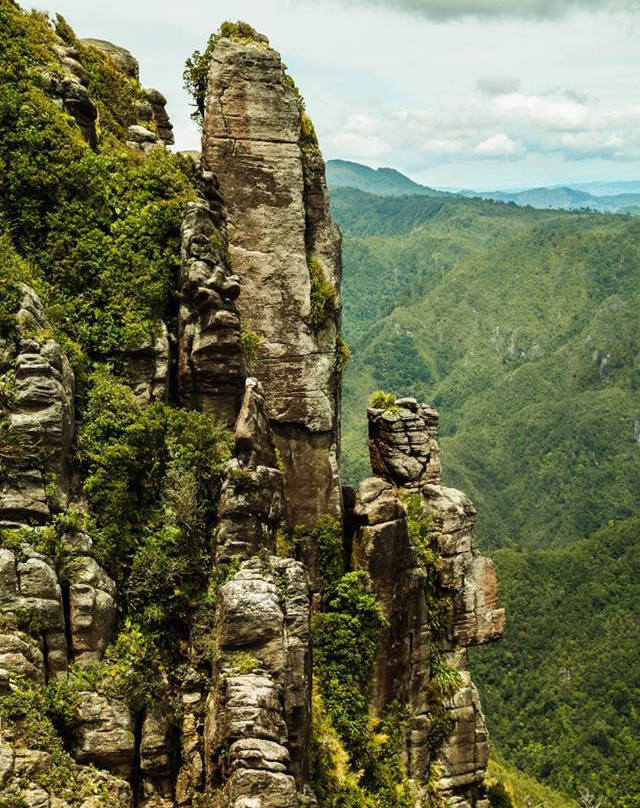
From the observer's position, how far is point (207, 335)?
19375 millimetres

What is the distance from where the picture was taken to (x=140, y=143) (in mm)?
24781

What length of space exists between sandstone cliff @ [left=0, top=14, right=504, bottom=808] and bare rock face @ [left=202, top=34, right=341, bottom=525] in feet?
0.20

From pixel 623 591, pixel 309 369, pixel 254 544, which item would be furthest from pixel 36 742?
pixel 623 591

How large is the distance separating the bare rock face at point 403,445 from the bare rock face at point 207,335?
9.71 meters

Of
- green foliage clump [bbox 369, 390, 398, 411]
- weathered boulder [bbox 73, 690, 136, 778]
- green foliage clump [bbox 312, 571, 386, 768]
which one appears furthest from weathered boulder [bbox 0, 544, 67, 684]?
green foliage clump [bbox 369, 390, 398, 411]

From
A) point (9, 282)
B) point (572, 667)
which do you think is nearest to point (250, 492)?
point (9, 282)

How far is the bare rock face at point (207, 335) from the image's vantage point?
19391 mm

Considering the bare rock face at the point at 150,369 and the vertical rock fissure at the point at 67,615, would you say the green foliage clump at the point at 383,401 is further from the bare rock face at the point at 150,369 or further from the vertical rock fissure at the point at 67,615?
the vertical rock fissure at the point at 67,615

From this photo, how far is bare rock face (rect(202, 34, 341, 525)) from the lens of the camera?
2436cm

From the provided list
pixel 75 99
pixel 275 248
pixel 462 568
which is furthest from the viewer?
pixel 462 568

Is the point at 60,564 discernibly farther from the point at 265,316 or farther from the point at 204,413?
the point at 265,316

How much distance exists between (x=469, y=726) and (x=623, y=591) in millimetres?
111683

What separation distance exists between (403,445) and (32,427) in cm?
1543

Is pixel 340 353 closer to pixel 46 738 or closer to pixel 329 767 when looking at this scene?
pixel 329 767
